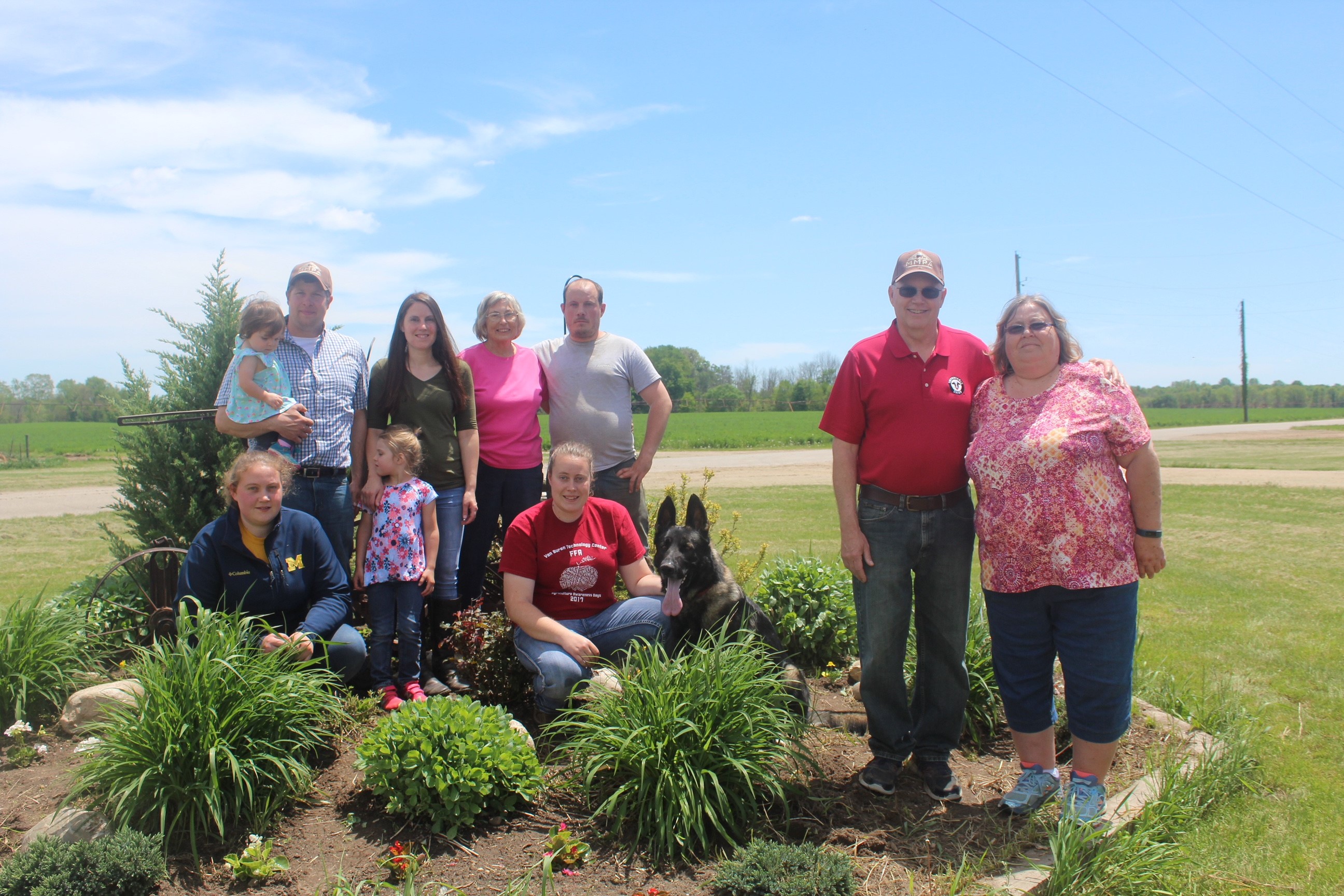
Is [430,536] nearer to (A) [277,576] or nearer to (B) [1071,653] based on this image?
(A) [277,576]

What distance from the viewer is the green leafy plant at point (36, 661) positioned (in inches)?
162

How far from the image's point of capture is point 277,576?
159 inches

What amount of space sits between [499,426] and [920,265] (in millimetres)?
2670

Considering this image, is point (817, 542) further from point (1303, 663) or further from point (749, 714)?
point (749, 714)

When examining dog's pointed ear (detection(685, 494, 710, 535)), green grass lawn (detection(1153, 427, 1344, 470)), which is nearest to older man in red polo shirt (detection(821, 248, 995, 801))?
dog's pointed ear (detection(685, 494, 710, 535))

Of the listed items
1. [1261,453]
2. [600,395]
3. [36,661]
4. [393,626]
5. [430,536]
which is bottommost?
[1261,453]

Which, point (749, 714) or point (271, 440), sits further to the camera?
point (271, 440)

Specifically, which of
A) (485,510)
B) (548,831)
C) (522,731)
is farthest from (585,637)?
(485,510)

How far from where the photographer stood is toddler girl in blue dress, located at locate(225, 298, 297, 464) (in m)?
4.33

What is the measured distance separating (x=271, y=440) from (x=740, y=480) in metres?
17.9

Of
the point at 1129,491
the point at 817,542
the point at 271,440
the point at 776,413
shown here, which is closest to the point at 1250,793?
the point at 1129,491

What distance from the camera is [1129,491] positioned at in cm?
326

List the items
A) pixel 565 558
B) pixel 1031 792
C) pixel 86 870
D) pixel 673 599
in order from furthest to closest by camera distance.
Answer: pixel 565 558 → pixel 673 599 → pixel 1031 792 → pixel 86 870

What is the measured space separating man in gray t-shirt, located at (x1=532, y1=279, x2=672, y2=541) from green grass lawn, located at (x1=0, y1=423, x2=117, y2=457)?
26.0m
